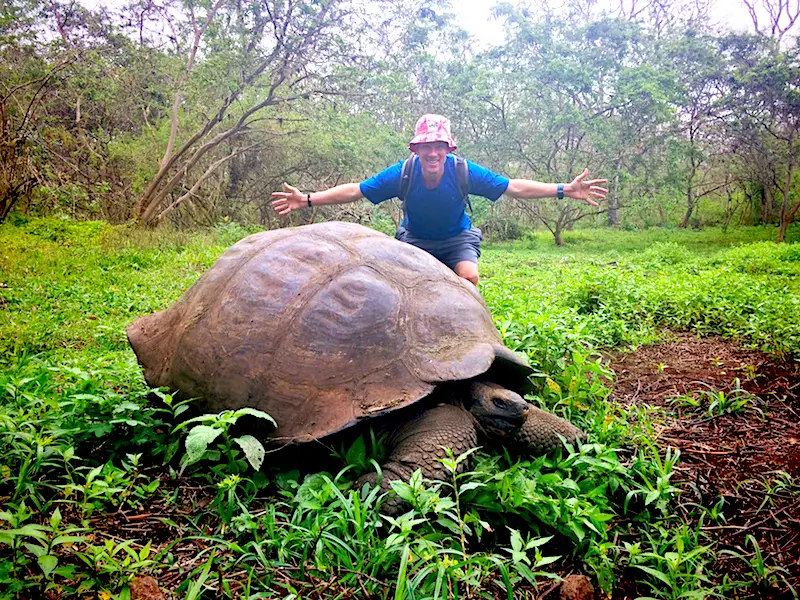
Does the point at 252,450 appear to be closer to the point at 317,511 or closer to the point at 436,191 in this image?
the point at 317,511

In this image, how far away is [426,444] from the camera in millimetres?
1999

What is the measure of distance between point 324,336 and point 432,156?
1.94m

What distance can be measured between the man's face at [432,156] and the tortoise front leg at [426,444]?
203 centimetres

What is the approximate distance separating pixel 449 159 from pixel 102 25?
350 inches

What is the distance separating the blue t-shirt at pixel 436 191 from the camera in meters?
3.81

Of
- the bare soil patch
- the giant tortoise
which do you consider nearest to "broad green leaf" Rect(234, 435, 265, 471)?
the giant tortoise

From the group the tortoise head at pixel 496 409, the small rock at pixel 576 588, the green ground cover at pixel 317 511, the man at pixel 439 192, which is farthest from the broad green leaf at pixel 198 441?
the man at pixel 439 192

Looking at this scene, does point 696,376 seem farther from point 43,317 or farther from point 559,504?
point 43,317

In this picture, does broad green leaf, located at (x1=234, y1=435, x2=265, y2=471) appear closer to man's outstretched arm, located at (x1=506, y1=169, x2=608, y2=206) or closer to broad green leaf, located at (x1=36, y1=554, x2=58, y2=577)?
broad green leaf, located at (x1=36, y1=554, x2=58, y2=577)

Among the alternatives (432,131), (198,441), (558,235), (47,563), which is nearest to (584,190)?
(432,131)

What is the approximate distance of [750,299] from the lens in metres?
4.70

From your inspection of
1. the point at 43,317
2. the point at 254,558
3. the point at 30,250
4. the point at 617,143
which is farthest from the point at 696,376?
the point at 617,143

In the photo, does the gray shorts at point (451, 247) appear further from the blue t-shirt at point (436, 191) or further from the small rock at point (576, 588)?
the small rock at point (576, 588)

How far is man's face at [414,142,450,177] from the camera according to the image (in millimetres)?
3633
